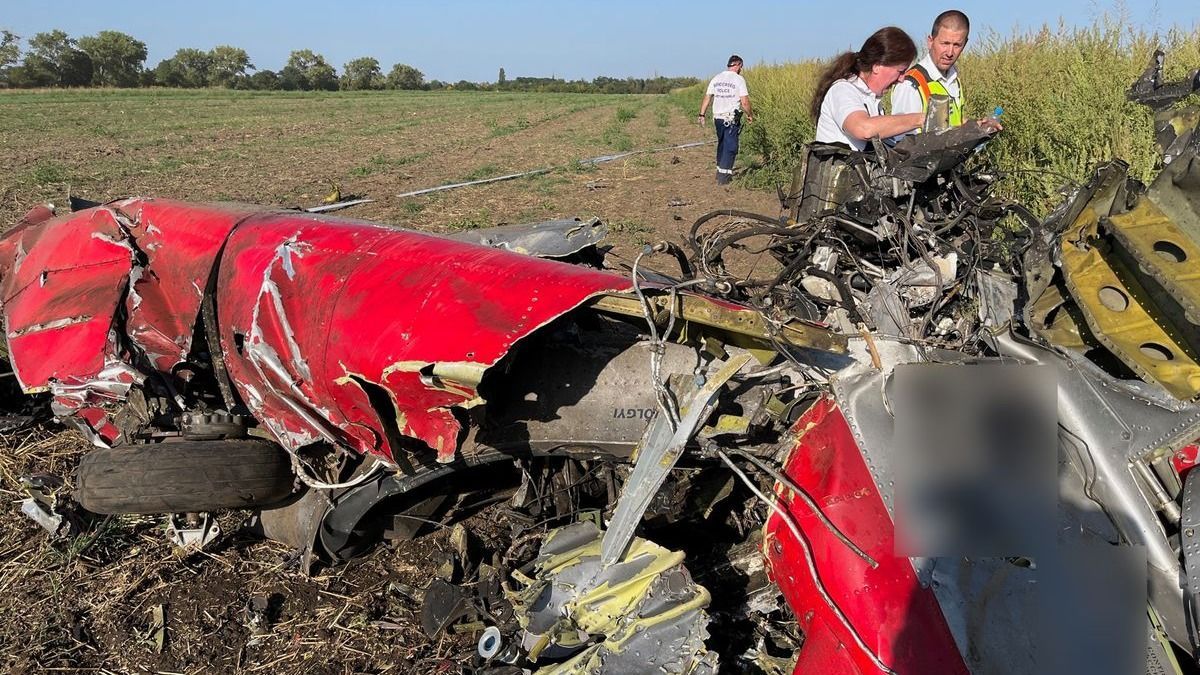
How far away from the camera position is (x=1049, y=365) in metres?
2.06

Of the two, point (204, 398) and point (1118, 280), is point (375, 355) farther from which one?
point (1118, 280)

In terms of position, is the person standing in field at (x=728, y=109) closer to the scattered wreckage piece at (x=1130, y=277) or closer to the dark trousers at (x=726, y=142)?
the dark trousers at (x=726, y=142)

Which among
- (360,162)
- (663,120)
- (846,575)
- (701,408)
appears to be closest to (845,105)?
(701,408)

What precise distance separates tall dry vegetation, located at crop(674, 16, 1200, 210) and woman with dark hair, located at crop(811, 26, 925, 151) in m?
2.10

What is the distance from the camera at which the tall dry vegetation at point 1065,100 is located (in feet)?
19.5

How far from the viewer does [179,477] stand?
2590 mm

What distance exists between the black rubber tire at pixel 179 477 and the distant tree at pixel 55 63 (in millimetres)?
64090

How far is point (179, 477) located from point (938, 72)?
14.8 ft

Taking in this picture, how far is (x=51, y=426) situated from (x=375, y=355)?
2.87 m

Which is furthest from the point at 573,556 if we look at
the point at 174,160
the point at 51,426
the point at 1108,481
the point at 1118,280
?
the point at 174,160

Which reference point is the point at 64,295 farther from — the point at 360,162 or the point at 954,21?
the point at 360,162

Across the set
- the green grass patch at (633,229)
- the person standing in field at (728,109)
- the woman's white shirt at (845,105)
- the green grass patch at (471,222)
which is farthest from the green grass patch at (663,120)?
the woman's white shirt at (845,105)

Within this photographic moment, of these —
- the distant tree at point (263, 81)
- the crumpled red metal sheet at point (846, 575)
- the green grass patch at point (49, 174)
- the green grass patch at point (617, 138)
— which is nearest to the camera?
the crumpled red metal sheet at point (846, 575)

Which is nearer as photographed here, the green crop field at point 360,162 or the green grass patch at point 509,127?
the green crop field at point 360,162
